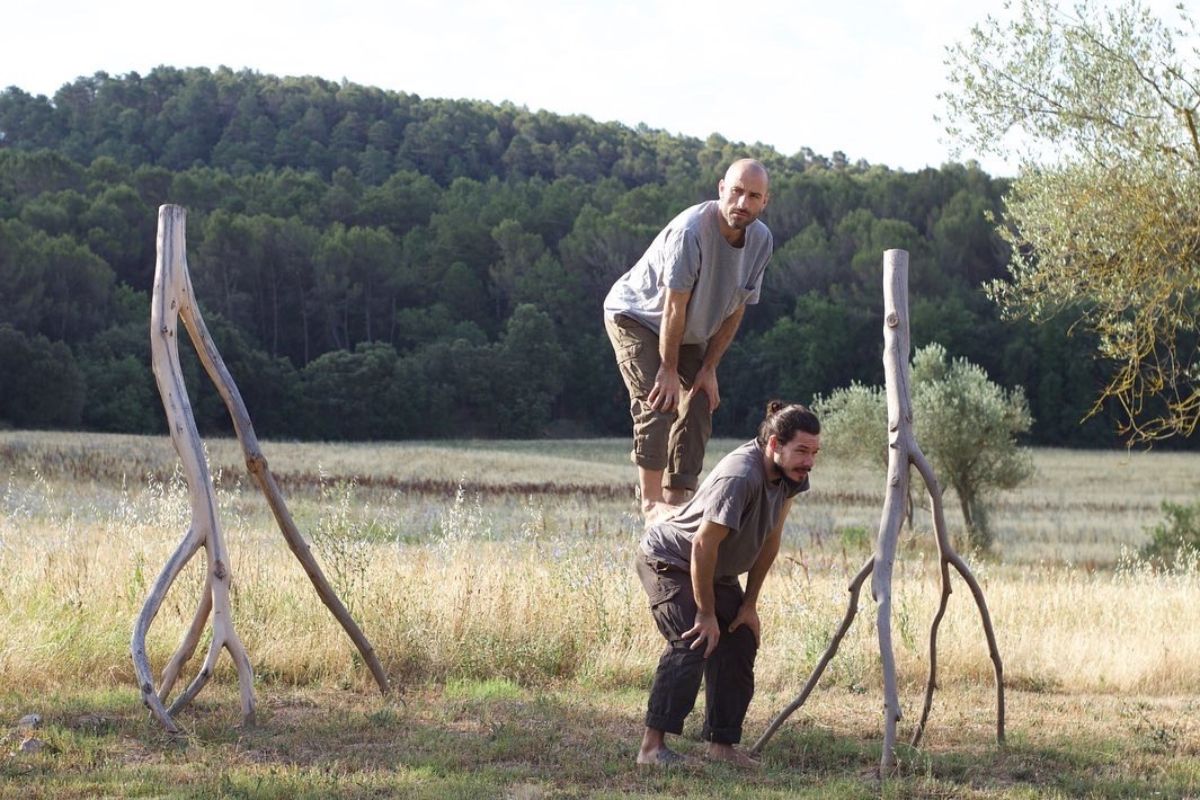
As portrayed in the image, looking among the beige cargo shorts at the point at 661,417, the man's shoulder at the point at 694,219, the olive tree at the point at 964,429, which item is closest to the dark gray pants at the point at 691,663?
the beige cargo shorts at the point at 661,417

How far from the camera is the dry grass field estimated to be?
18.9ft

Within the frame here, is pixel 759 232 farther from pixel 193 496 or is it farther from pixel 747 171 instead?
pixel 193 496

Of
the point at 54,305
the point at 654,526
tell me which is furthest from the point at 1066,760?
the point at 54,305

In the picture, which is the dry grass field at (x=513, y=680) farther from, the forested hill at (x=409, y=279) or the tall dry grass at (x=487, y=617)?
the forested hill at (x=409, y=279)

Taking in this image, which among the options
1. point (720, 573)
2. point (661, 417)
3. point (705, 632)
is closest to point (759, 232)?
point (661, 417)

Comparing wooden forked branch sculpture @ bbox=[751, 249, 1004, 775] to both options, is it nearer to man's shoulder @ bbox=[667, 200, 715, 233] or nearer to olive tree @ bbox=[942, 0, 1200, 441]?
man's shoulder @ bbox=[667, 200, 715, 233]

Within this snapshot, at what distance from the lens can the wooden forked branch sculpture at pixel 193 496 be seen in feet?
21.4

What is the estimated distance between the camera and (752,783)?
18.7ft

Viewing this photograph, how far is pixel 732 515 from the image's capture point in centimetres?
556

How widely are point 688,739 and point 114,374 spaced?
190 feet

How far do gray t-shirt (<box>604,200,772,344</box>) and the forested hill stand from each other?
53.5 meters

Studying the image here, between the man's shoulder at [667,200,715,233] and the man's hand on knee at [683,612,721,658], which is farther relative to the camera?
the man's shoulder at [667,200,715,233]

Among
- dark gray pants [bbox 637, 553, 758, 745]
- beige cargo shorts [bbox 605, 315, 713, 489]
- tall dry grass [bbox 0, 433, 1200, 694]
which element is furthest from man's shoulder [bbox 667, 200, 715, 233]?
tall dry grass [bbox 0, 433, 1200, 694]

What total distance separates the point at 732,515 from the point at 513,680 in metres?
3.06
